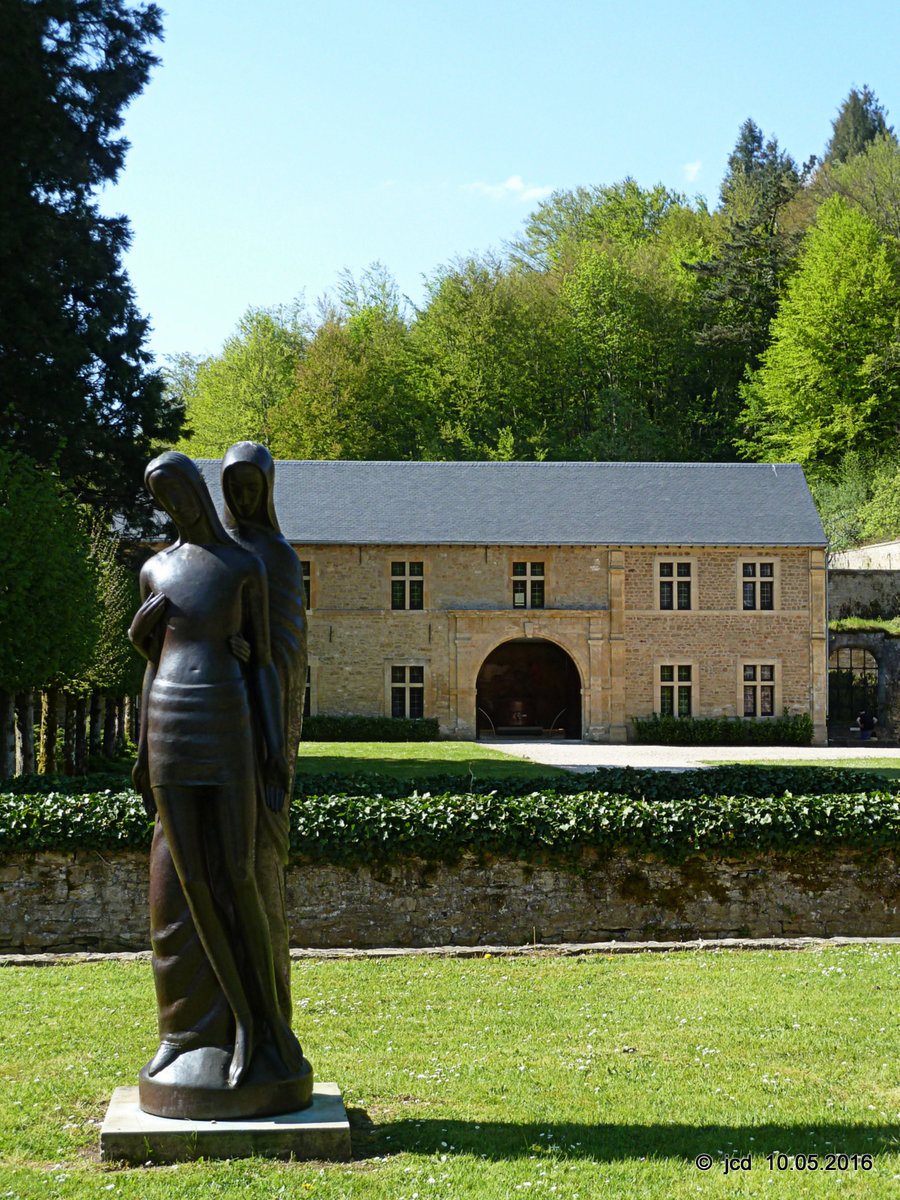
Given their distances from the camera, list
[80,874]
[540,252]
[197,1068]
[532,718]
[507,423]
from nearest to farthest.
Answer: [197,1068]
[80,874]
[532,718]
[507,423]
[540,252]

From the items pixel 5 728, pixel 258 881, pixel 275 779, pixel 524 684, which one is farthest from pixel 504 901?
pixel 524 684

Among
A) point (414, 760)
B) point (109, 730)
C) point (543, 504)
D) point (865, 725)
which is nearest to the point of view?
point (414, 760)

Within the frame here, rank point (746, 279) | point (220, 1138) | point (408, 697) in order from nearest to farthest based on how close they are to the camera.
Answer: point (220, 1138) → point (408, 697) → point (746, 279)

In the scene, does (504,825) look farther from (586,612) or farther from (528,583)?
(528,583)

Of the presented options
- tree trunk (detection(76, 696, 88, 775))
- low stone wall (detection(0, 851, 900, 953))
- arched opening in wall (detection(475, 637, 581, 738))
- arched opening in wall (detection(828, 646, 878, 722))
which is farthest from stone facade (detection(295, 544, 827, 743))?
low stone wall (detection(0, 851, 900, 953))

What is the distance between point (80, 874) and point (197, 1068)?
17.0 feet

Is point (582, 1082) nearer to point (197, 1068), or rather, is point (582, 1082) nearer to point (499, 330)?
point (197, 1068)

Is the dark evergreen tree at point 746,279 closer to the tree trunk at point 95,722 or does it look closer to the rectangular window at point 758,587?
the rectangular window at point 758,587

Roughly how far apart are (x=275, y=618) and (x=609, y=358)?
48378 mm

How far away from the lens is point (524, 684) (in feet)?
116

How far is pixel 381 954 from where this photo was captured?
916cm

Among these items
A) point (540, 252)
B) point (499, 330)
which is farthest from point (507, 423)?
point (540, 252)

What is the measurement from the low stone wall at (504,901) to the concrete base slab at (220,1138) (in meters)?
4.87

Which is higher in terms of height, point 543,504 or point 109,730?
point 543,504
